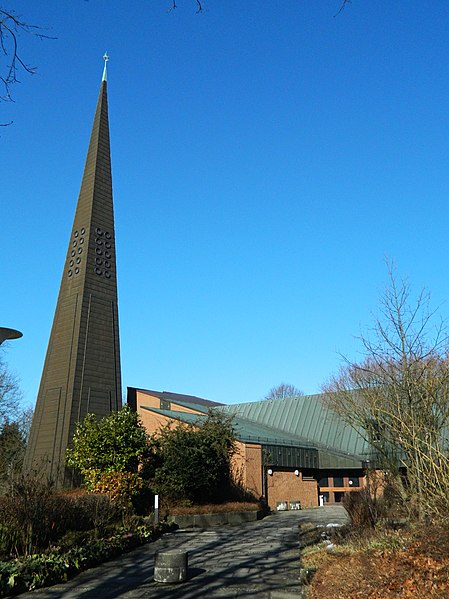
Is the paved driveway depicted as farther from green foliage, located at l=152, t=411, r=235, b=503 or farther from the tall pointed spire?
the tall pointed spire

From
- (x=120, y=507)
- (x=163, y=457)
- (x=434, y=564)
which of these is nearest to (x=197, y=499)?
(x=163, y=457)

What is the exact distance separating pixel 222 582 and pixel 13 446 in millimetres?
29658

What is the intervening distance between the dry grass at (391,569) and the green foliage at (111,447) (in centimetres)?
1199

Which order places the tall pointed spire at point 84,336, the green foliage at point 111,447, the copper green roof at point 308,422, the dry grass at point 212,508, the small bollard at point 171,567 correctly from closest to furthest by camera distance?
1. the small bollard at point 171,567
2. the dry grass at point 212,508
3. the green foliage at point 111,447
4. the tall pointed spire at point 84,336
5. the copper green roof at point 308,422

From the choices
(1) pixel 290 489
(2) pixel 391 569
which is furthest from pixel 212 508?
(2) pixel 391 569

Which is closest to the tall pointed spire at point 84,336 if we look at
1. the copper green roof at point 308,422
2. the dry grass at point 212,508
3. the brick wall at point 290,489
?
the dry grass at point 212,508

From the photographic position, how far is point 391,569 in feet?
25.3

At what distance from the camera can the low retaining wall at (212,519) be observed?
18.7 metres

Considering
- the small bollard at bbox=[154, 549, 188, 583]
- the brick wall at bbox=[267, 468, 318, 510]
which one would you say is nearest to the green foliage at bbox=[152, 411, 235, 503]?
the brick wall at bbox=[267, 468, 318, 510]

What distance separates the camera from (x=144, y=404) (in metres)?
32.8

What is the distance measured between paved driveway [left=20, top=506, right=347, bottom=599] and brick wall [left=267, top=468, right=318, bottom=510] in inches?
484

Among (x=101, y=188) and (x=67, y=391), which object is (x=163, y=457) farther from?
(x=101, y=188)

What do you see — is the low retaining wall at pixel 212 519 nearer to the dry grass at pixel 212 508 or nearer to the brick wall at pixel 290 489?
the dry grass at pixel 212 508

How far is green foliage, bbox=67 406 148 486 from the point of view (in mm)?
20312
